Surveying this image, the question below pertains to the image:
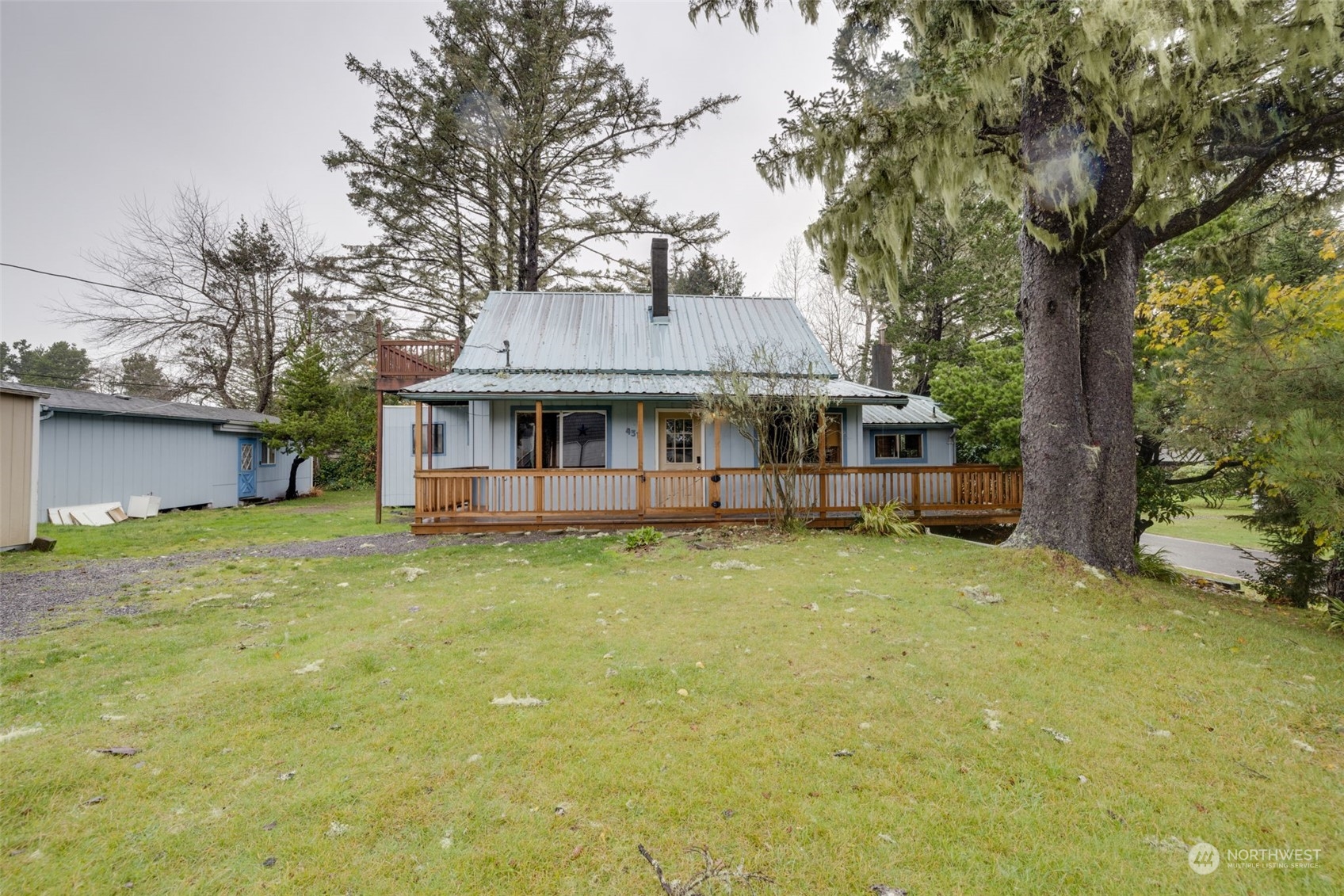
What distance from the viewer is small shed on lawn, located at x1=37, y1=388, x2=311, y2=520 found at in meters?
11.7

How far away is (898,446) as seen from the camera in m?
14.3

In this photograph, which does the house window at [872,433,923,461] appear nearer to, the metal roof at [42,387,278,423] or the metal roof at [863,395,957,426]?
the metal roof at [863,395,957,426]

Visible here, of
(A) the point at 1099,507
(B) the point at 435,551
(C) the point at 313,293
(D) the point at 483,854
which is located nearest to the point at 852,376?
(A) the point at 1099,507

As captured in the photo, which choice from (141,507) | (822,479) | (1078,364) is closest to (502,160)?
(141,507)

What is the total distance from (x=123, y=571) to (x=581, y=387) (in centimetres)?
711

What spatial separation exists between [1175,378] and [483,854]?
8842 mm

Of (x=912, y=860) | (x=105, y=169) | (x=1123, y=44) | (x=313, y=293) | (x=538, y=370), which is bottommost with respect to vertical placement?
(x=912, y=860)

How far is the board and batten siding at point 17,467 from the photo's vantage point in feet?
24.7

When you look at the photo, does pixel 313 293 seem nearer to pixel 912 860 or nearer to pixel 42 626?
pixel 42 626

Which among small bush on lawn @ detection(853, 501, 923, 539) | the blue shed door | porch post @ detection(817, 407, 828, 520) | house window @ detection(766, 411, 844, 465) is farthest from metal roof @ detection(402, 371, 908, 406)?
the blue shed door

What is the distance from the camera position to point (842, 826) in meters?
2.07

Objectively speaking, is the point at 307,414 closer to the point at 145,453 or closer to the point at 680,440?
the point at 145,453

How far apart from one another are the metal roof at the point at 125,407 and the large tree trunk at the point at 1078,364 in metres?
16.8

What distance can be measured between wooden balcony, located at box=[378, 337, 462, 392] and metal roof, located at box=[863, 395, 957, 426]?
1067 cm
